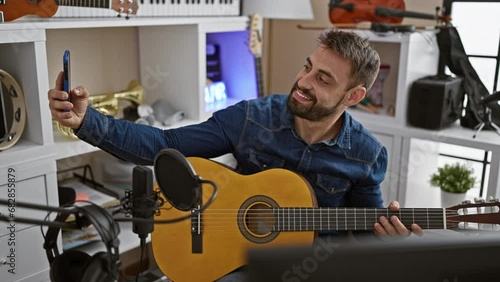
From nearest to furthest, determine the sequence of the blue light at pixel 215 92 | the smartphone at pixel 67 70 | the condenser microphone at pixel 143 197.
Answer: the condenser microphone at pixel 143 197
the smartphone at pixel 67 70
the blue light at pixel 215 92

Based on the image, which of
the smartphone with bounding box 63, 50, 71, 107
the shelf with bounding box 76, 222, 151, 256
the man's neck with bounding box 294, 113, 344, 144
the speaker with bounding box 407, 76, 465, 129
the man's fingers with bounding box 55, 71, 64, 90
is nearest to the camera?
the smartphone with bounding box 63, 50, 71, 107

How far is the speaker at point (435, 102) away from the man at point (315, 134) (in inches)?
26.6

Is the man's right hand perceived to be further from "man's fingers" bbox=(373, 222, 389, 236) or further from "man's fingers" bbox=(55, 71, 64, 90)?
"man's fingers" bbox=(373, 222, 389, 236)

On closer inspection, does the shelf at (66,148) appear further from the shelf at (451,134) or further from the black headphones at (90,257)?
the shelf at (451,134)

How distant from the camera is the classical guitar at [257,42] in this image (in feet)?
7.93

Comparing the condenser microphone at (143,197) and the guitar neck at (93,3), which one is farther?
the guitar neck at (93,3)

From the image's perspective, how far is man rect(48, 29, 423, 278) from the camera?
1.56 metres

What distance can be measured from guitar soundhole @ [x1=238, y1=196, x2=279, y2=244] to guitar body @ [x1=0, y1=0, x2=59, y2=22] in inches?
35.2

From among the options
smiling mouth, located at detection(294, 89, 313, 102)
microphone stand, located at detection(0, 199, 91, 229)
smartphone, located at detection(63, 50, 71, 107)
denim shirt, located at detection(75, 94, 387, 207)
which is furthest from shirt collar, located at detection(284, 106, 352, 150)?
microphone stand, located at detection(0, 199, 91, 229)

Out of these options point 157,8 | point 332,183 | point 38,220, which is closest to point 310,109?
point 332,183

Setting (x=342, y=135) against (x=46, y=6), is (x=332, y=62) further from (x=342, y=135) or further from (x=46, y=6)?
(x=46, y=6)

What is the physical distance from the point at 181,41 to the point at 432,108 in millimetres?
1157

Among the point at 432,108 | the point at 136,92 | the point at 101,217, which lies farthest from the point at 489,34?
the point at 101,217

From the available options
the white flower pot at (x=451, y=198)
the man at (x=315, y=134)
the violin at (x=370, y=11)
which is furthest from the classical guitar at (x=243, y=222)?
the violin at (x=370, y=11)
